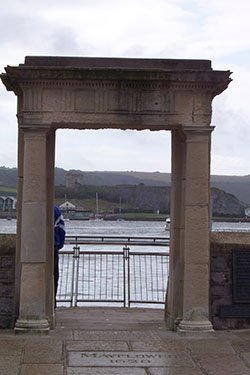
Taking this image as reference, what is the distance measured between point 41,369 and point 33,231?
2.64m

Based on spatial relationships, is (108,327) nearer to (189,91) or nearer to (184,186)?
(184,186)

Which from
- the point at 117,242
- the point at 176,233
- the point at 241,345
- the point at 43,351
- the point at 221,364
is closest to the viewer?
the point at 221,364

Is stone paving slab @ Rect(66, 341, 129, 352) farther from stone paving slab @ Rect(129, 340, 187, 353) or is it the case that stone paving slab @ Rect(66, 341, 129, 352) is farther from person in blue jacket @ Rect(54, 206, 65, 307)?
person in blue jacket @ Rect(54, 206, 65, 307)

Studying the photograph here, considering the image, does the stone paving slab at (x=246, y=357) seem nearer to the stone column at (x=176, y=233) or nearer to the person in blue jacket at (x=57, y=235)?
the stone column at (x=176, y=233)

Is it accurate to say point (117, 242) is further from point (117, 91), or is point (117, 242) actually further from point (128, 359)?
point (128, 359)

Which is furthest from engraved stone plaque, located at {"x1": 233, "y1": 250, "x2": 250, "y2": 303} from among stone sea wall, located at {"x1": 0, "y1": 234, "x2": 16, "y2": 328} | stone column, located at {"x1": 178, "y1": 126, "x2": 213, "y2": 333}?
stone sea wall, located at {"x1": 0, "y1": 234, "x2": 16, "y2": 328}

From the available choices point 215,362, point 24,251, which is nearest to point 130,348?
point 215,362

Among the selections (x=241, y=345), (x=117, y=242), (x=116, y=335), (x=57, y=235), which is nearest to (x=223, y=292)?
(x=241, y=345)

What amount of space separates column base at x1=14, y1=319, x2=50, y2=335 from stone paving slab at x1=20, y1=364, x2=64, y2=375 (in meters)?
1.86

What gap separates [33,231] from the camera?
459 inches

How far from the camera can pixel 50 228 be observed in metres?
12.3

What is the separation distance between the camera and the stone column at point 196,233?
463 inches

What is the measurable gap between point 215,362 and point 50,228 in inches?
136

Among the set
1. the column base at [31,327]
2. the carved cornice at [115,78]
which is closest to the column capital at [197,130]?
the carved cornice at [115,78]
